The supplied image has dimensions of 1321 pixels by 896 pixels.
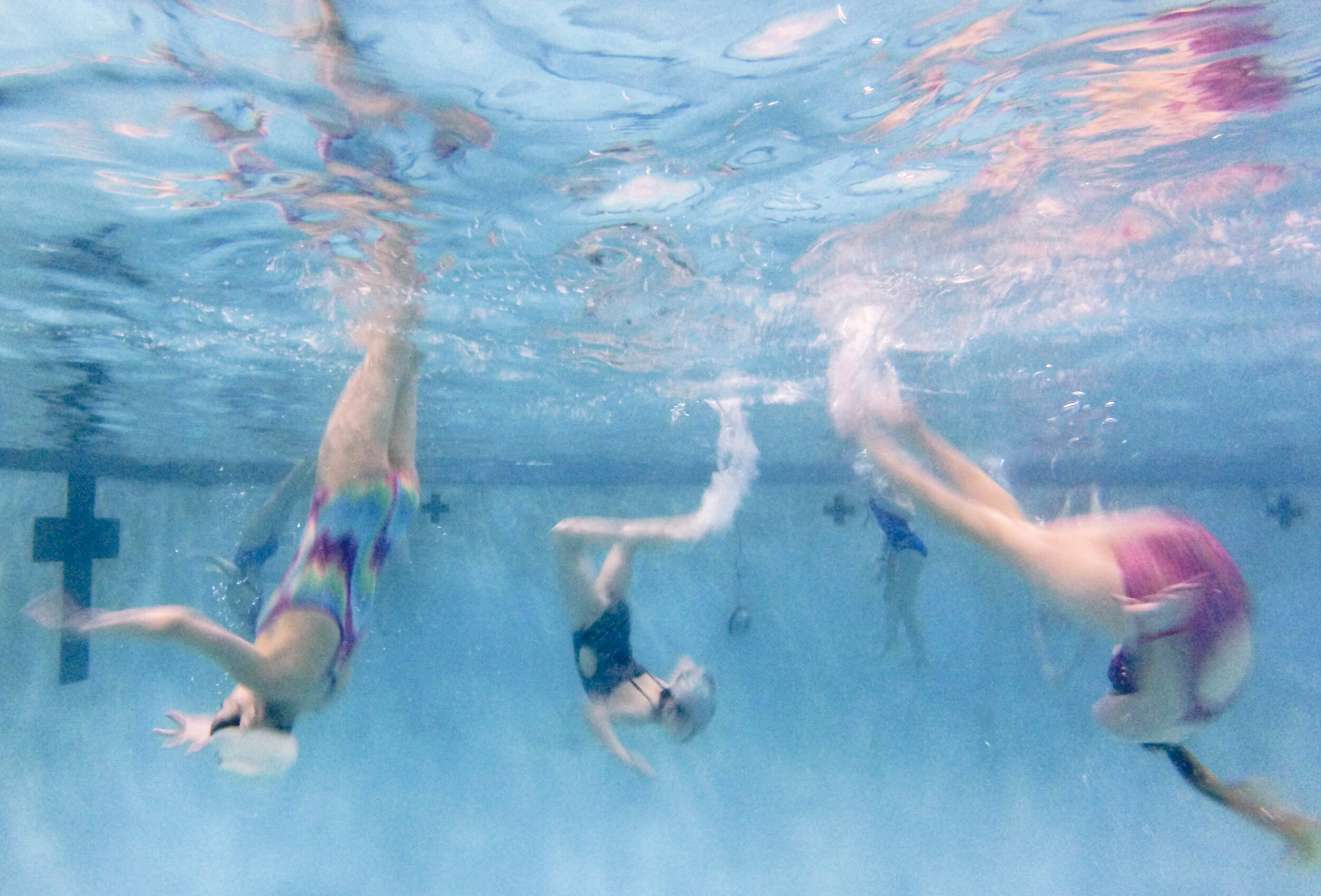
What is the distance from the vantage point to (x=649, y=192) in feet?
27.0

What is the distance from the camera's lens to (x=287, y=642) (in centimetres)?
506

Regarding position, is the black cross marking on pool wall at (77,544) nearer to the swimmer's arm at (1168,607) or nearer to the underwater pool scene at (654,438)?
the underwater pool scene at (654,438)

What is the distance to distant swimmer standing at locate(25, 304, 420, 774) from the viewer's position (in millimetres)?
4137

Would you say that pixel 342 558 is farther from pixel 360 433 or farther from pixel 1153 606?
pixel 1153 606

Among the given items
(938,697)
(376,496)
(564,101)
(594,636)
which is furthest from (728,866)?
(564,101)

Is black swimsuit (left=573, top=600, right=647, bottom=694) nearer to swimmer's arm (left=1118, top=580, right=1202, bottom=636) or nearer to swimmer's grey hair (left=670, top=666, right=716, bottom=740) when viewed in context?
swimmer's grey hair (left=670, top=666, right=716, bottom=740)

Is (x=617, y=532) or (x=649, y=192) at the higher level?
(x=649, y=192)

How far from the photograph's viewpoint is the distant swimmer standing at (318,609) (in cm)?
414

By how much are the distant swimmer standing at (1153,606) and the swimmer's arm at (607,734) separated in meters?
4.38

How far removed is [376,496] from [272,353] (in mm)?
9648

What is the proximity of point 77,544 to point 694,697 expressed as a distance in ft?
51.7

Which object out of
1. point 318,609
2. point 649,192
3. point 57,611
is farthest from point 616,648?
point 57,611

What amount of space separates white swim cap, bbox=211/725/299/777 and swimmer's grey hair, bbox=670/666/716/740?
3915 millimetres

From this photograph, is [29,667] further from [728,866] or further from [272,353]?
[728,866]
